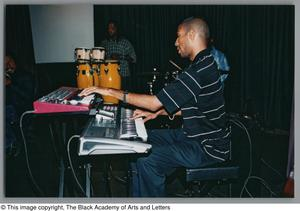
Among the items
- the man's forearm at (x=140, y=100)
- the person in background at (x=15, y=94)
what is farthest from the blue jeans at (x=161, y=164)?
the person in background at (x=15, y=94)

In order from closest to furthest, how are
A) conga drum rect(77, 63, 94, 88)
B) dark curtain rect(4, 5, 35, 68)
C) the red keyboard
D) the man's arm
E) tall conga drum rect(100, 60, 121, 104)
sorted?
the red keyboard < the man's arm < conga drum rect(77, 63, 94, 88) < tall conga drum rect(100, 60, 121, 104) < dark curtain rect(4, 5, 35, 68)

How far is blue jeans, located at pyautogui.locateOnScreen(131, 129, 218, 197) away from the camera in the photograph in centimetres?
167

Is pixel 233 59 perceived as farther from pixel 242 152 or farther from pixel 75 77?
pixel 242 152

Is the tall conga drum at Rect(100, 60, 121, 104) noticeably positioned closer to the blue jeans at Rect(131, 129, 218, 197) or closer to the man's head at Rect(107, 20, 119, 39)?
the blue jeans at Rect(131, 129, 218, 197)

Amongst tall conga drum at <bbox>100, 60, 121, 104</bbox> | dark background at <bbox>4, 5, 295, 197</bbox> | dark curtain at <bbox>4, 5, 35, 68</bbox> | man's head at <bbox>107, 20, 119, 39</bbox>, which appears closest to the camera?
tall conga drum at <bbox>100, 60, 121, 104</bbox>

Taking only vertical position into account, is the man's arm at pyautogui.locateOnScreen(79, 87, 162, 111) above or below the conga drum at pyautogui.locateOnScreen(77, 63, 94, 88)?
below

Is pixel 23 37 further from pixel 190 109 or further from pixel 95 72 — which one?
pixel 190 109

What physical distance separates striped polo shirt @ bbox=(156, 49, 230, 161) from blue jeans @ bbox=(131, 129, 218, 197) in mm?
51

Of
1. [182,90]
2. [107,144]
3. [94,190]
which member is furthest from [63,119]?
[94,190]

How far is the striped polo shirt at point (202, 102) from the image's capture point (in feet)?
5.47

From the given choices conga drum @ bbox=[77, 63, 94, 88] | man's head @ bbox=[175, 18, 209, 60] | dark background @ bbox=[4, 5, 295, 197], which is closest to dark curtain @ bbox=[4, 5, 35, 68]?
dark background @ bbox=[4, 5, 295, 197]

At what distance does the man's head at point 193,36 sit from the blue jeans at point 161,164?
0.47m

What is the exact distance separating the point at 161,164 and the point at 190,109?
1.00 feet

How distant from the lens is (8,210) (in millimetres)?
1771
